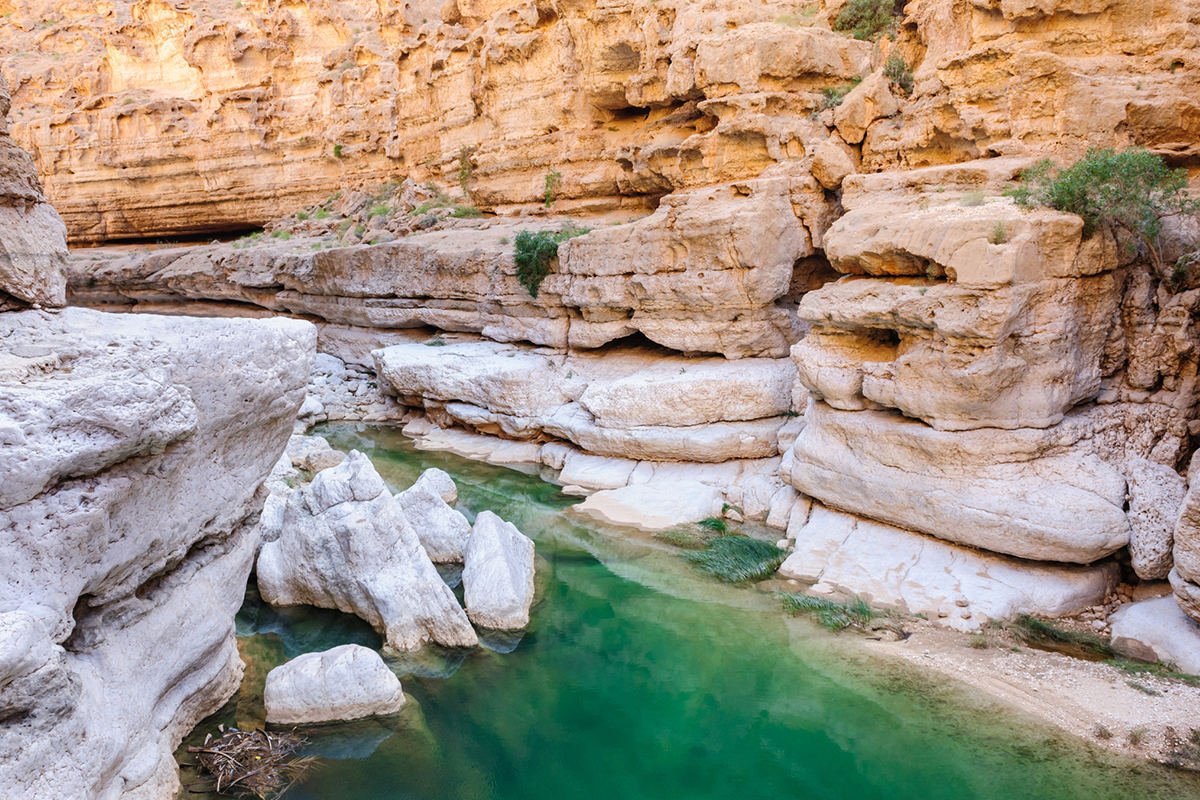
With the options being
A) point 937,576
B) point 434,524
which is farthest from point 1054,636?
Answer: point 434,524

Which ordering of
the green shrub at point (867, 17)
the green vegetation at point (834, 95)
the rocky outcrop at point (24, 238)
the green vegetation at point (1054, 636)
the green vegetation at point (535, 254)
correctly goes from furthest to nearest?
the green vegetation at point (535, 254) < the green shrub at point (867, 17) < the green vegetation at point (834, 95) < the green vegetation at point (1054, 636) < the rocky outcrop at point (24, 238)

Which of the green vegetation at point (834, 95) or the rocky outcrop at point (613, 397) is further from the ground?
the green vegetation at point (834, 95)

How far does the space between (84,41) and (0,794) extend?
3560 cm

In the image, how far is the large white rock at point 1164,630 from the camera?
255 inches

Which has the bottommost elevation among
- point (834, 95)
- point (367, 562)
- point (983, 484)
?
point (367, 562)

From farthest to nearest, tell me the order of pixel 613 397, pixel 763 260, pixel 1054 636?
pixel 613 397, pixel 763 260, pixel 1054 636

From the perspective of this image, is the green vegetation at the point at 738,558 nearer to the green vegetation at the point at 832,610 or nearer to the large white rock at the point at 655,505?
the green vegetation at the point at 832,610

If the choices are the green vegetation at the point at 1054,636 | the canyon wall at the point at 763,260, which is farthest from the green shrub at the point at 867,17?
the green vegetation at the point at 1054,636

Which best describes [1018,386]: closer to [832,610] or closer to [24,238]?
[832,610]

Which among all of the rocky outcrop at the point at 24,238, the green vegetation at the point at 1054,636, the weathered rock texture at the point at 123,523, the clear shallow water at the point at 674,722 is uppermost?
the rocky outcrop at the point at 24,238

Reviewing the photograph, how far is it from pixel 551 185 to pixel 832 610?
14.0 m

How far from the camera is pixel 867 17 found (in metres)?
13.7

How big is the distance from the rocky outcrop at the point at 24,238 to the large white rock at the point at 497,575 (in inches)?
192

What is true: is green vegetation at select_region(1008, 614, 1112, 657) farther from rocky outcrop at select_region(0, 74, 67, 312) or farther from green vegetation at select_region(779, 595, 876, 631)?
rocky outcrop at select_region(0, 74, 67, 312)
